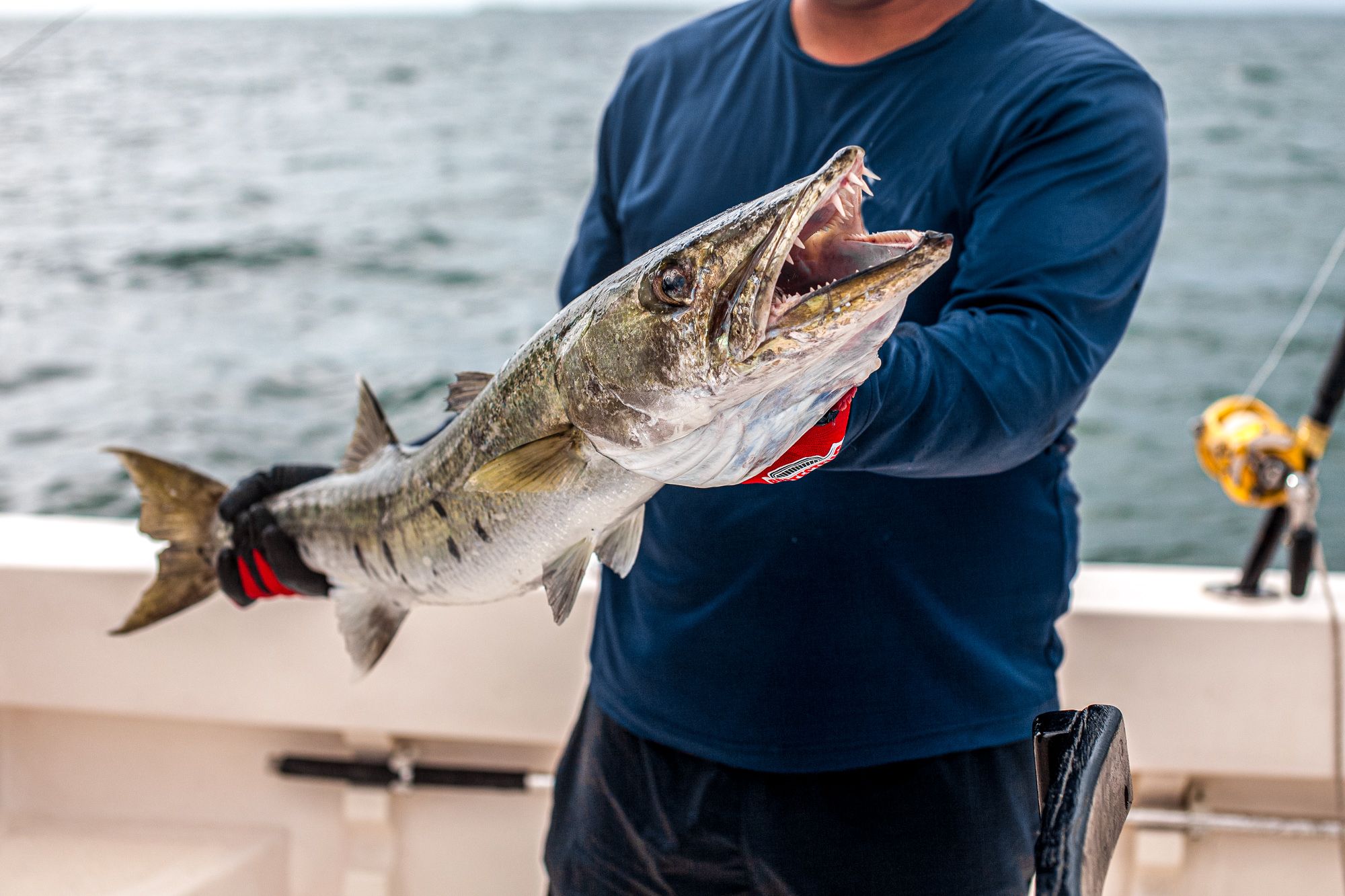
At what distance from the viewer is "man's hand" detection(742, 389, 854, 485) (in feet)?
3.33

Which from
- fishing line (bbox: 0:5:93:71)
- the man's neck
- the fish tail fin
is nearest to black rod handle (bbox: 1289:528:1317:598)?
the man's neck

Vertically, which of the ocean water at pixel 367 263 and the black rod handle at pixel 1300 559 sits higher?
the black rod handle at pixel 1300 559

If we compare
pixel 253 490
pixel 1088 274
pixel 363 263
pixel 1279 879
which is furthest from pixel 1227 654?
pixel 363 263

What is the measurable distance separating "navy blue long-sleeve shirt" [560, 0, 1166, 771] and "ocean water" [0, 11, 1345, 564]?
3.30 m

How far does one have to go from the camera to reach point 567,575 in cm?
131

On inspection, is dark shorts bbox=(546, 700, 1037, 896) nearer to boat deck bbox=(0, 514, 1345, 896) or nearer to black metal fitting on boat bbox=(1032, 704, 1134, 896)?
black metal fitting on boat bbox=(1032, 704, 1134, 896)

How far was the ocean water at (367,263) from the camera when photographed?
8328 mm

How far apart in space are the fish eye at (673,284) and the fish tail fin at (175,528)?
1157 mm

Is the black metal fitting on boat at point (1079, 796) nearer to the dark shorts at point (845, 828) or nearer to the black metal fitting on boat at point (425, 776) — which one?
the dark shorts at point (845, 828)

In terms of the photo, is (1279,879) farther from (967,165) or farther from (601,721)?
(967,165)

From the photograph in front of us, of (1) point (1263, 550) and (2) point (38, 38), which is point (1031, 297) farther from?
(2) point (38, 38)

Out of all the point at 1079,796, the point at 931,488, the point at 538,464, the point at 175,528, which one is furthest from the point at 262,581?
the point at 1079,796

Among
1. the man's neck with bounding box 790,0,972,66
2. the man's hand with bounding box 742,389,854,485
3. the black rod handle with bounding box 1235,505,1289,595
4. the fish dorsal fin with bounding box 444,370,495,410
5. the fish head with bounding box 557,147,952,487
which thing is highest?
the man's neck with bounding box 790,0,972,66

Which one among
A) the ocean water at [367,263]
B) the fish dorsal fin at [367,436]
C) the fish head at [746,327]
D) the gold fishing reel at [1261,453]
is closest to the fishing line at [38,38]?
the ocean water at [367,263]
